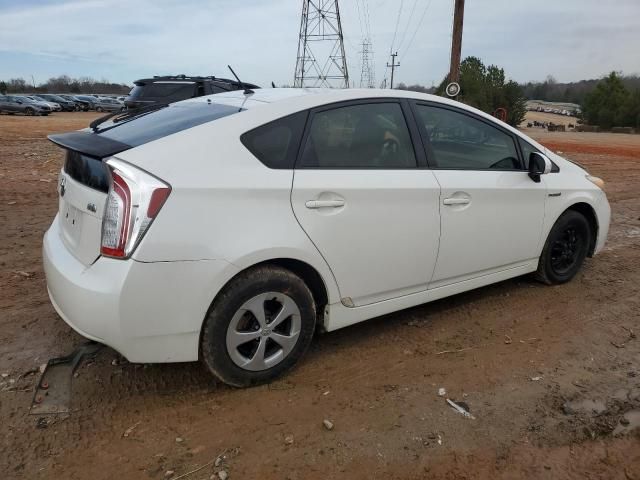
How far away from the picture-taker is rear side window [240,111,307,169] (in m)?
2.85

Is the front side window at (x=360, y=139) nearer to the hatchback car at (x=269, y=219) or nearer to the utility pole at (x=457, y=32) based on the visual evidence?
the hatchback car at (x=269, y=219)

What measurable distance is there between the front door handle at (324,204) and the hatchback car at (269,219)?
1cm

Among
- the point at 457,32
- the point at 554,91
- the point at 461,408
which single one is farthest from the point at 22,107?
the point at 554,91

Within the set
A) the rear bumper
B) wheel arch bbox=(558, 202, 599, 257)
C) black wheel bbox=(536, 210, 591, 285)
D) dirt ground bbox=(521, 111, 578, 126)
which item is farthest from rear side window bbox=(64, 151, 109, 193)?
dirt ground bbox=(521, 111, 578, 126)

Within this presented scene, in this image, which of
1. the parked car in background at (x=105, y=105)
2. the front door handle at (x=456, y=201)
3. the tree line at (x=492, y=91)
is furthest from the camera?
the parked car in background at (x=105, y=105)

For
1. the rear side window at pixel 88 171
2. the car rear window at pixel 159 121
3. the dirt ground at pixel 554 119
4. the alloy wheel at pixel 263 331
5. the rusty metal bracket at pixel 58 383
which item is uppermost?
the dirt ground at pixel 554 119

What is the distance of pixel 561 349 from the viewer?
11.7 feet

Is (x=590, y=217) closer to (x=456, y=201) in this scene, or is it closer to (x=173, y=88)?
(x=456, y=201)

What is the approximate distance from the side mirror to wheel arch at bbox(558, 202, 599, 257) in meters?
0.67

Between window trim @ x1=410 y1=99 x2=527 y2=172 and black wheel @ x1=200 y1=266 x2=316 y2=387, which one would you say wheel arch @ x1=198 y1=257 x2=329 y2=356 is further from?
window trim @ x1=410 y1=99 x2=527 y2=172

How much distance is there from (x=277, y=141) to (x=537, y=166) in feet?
7.15

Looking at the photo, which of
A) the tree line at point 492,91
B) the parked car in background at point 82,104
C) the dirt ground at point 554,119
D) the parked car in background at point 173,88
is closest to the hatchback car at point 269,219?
the parked car in background at point 173,88

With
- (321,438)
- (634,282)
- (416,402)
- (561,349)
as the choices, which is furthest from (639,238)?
(321,438)

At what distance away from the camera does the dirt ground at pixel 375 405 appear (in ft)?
8.02
